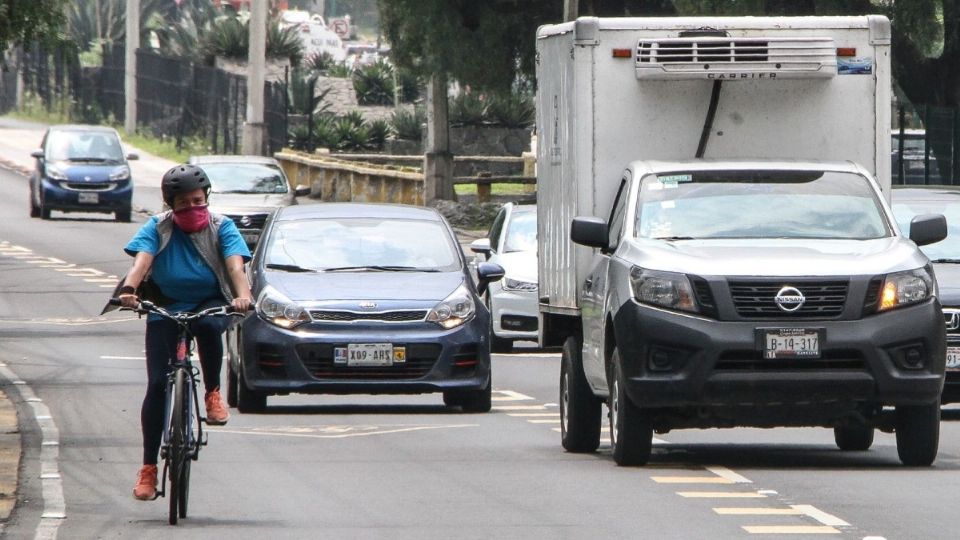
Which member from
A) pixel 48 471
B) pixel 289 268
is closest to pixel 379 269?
pixel 289 268

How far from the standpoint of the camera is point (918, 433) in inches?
534

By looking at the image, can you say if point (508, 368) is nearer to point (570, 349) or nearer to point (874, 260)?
point (570, 349)

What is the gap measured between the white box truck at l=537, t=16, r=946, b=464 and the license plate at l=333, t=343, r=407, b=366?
1.26 meters

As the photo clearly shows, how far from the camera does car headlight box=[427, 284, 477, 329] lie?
1709 cm

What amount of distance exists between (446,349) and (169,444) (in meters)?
6.15

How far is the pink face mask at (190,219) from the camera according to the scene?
11.5m

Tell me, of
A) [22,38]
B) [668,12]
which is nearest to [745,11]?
[668,12]

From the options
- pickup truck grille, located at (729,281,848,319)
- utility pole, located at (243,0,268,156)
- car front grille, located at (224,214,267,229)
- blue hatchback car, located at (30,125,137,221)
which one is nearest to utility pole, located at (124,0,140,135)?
utility pole, located at (243,0,268,156)

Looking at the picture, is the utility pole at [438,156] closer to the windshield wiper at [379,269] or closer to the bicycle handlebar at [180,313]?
the windshield wiper at [379,269]

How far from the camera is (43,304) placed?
2962 cm

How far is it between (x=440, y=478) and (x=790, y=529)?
2.86m

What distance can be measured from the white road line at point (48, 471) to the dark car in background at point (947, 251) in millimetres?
5871

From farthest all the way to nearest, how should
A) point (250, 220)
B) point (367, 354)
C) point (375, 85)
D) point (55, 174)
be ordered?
1. point (375, 85)
2. point (55, 174)
3. point (250, 220)
4. point (367, 354)

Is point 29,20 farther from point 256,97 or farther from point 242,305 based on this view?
point 256,97
